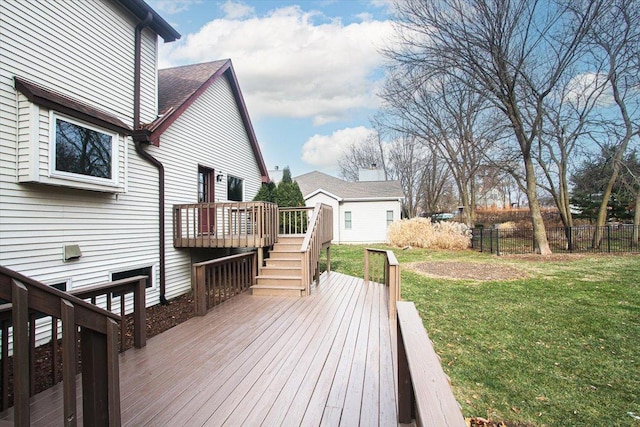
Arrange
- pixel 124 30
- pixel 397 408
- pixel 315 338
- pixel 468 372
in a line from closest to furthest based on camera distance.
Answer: pixel 397 408
pixel 468 372
pixel 315 338
pixel 124 30

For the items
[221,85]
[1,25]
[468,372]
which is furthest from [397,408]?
[221,85]

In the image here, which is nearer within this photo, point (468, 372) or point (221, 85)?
point (468, 372)

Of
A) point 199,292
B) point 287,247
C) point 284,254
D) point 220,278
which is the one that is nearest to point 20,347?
point 199,292

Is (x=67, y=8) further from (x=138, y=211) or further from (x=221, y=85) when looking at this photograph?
(x=221, y=85)

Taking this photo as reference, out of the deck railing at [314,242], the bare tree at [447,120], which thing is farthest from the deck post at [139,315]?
the bare tree at [447,120]

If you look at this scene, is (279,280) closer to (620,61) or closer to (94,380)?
(94,380)

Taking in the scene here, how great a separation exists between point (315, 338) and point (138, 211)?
178 inches

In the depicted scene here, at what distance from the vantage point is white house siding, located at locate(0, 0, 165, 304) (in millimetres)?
4117

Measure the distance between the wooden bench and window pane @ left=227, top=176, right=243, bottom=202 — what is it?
8.30 m

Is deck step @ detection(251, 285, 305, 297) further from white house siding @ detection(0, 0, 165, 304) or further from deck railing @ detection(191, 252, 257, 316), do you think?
white house siding @ detection(0, 0, 165, 304)

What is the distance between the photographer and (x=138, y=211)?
6.19 metres

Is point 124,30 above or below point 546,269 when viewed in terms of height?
above

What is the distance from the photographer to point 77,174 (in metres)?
4.70

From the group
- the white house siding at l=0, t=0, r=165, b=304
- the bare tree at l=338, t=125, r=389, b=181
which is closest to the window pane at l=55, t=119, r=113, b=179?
the white house siding at l=0, t=0, r=165, b=304
